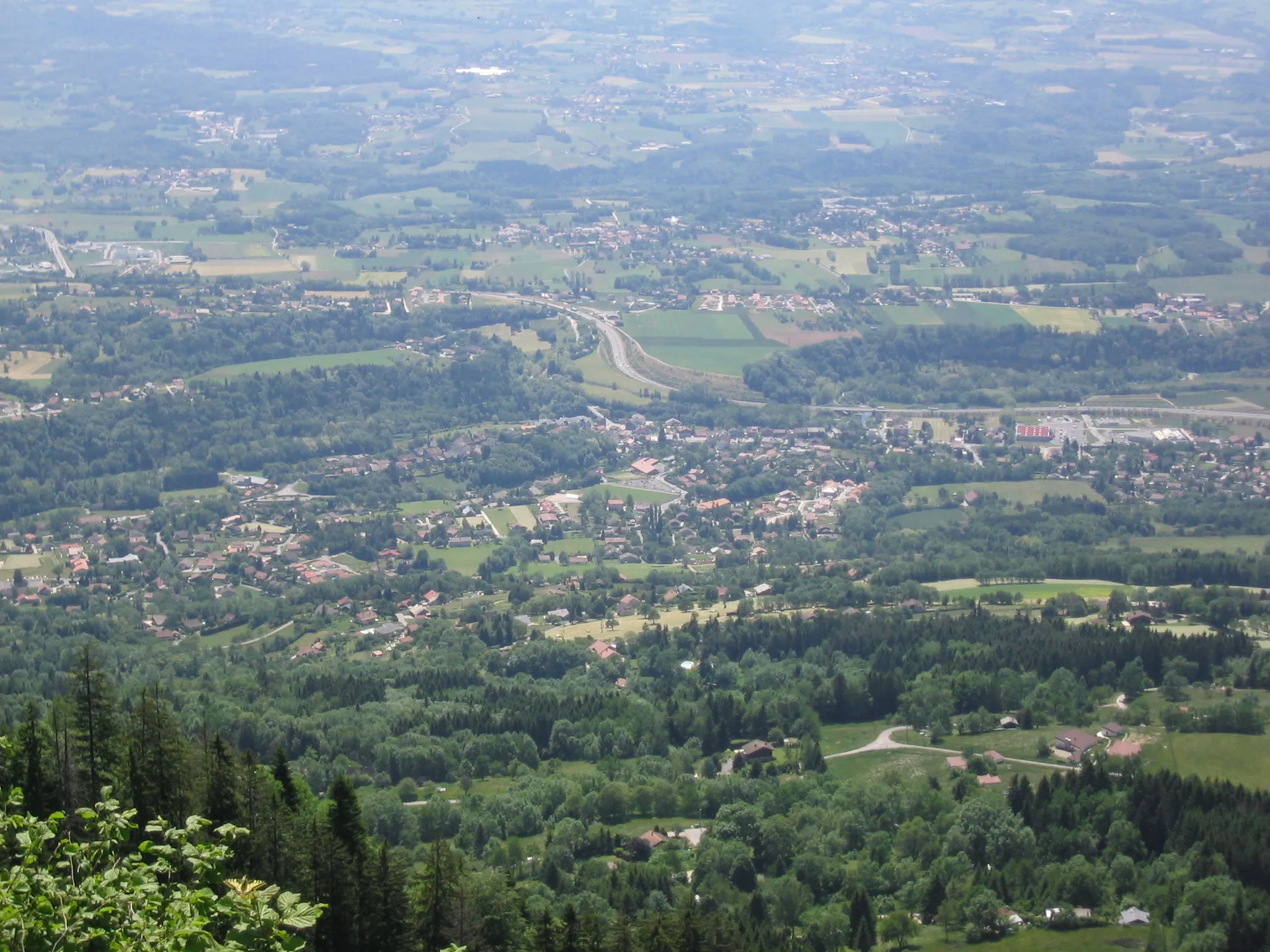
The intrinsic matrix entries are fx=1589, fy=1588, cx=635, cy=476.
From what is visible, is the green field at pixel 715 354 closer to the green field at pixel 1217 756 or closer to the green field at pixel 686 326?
the green field at pixel 686 326

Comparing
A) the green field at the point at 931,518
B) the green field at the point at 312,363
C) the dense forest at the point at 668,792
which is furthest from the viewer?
the green field at the point at 312,363

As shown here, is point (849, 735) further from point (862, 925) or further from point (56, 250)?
point (56, 250)

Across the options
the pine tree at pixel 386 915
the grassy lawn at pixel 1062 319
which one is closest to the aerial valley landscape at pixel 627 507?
the pine tree at pixel 386 915

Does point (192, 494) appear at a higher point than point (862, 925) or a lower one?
lower

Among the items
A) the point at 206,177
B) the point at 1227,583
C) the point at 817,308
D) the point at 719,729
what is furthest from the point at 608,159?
the point at 719,729

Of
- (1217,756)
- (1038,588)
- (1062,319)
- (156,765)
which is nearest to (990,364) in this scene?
(1062,319)

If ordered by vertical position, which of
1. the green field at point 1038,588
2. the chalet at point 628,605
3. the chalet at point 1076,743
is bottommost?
the chalet at point 628,605

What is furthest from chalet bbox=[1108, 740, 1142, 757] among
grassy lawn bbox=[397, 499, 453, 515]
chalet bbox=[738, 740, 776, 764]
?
grassy lawn bbox=[397, 499, 453, 515]
